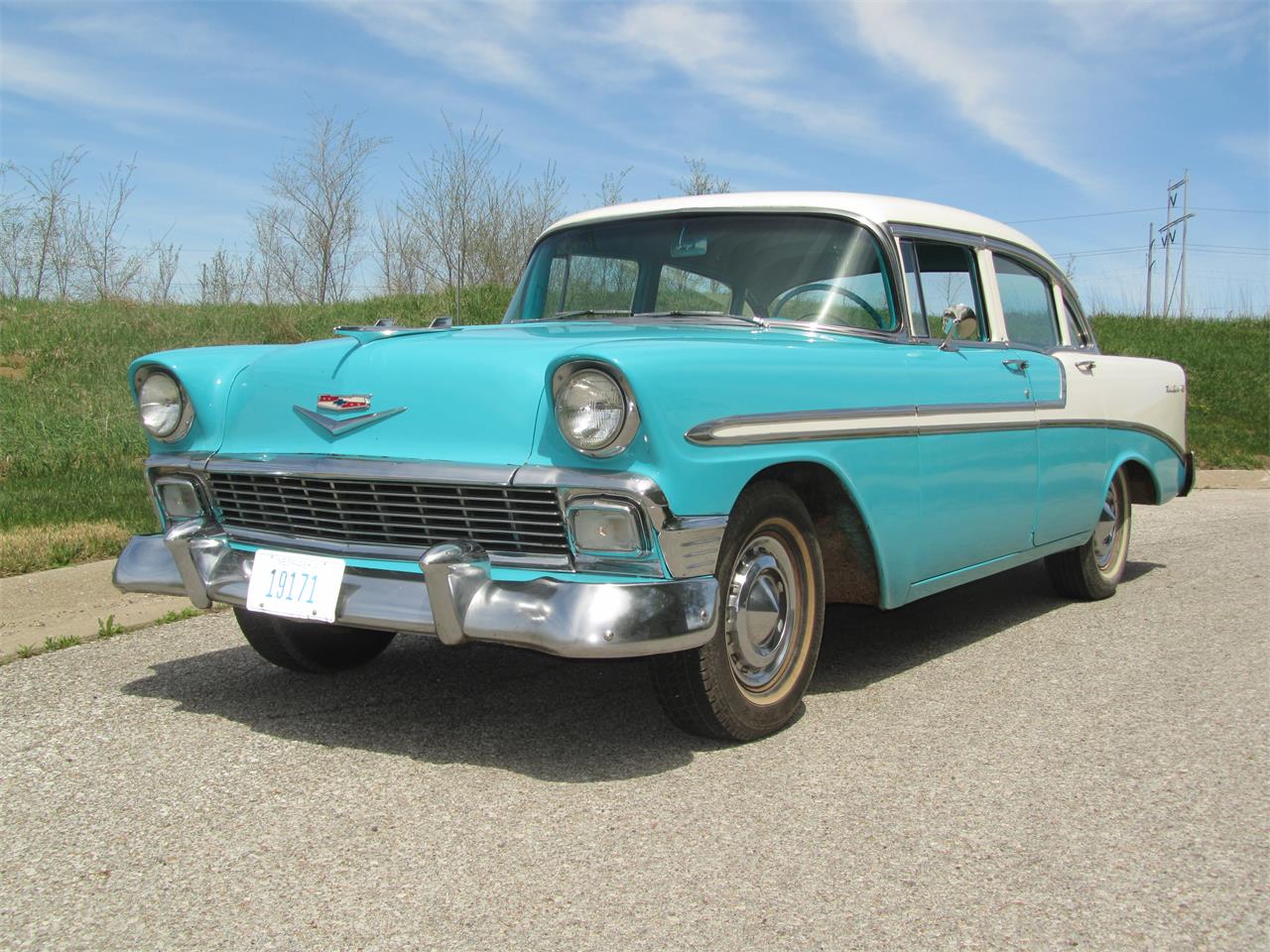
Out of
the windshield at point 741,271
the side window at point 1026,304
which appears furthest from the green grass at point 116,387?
the side window at point 1026,304

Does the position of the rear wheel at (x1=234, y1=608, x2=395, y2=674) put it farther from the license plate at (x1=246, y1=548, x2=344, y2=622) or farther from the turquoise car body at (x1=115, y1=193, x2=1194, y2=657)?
the license plate at (x1=246, y1=548, x2=344, y2=622)

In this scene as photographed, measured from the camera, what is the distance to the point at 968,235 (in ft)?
16.0

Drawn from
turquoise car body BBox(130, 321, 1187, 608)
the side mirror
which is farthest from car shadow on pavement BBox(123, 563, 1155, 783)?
the side mirror

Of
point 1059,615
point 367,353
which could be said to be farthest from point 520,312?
point 1059,615

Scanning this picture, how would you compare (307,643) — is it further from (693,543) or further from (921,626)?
(921,626)

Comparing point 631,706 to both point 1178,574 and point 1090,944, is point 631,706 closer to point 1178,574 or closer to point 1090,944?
point 1090,944

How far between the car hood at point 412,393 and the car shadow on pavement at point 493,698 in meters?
0.83

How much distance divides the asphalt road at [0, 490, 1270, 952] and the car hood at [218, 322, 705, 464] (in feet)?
2.77

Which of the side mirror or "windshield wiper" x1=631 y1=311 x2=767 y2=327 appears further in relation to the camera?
the side mirror

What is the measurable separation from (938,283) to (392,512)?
7.90ft

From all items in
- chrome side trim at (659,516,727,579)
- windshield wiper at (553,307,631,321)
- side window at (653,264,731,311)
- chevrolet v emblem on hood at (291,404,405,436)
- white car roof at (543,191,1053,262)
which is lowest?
chrome side trim at (659,516,727,579)

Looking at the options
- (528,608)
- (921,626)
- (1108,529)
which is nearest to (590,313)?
(528,608)

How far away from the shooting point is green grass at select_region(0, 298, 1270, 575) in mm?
6723

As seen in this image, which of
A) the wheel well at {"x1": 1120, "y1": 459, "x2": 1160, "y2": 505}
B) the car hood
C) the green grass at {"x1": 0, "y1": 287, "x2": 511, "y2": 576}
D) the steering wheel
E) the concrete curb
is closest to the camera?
the car hood
